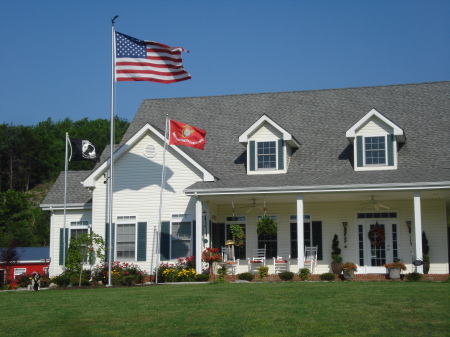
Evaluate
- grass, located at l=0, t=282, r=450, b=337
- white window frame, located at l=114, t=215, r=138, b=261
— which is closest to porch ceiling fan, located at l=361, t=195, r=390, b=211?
grass, located at l=0, t=282, r=450, b=337

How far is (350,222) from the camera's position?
2386cm

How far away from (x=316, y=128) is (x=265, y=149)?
9.98 ft

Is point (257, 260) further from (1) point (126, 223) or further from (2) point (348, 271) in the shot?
(1) point (126, 223)

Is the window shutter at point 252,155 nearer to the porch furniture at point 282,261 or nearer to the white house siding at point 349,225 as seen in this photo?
the white house siding at point 349,225

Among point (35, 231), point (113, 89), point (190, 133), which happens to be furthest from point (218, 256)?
point (35, 231)

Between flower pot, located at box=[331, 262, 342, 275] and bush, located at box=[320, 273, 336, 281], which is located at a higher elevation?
flower pot, located at box=[331, 262, 342, 275]

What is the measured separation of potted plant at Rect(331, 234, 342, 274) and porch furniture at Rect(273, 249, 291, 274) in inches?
62.8

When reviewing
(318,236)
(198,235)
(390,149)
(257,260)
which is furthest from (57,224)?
(390,149)

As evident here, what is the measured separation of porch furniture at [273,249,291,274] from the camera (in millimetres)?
23359

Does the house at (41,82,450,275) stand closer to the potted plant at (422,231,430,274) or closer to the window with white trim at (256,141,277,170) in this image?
the window with white trim at (256,141,277,170)

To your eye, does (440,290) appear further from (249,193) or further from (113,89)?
(113,89)

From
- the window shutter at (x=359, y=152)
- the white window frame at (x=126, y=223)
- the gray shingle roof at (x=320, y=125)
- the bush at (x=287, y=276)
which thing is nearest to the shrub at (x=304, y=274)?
the bush at (x=287, y=276)

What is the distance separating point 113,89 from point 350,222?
9839 mm

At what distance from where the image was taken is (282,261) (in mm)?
23312
